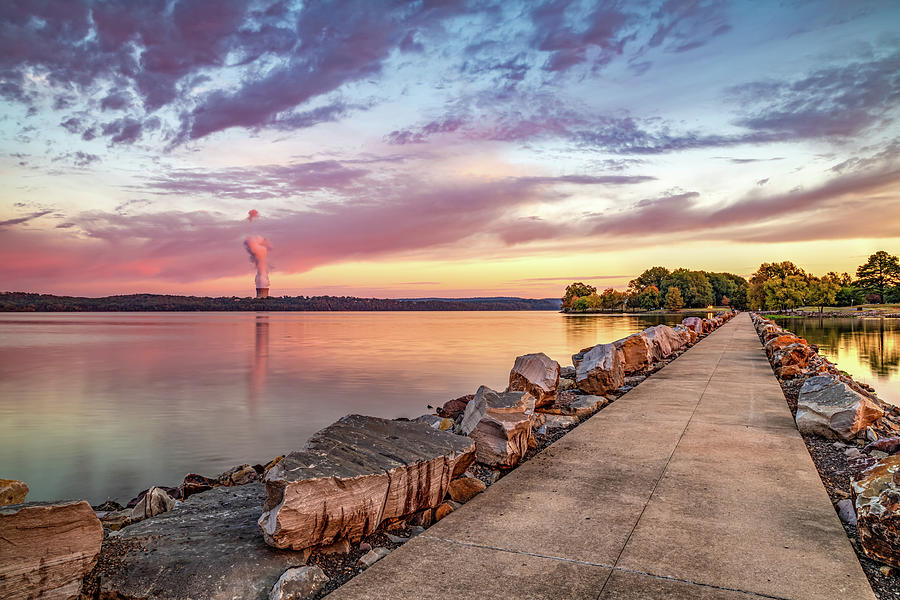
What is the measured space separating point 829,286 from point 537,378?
10382 centimetres

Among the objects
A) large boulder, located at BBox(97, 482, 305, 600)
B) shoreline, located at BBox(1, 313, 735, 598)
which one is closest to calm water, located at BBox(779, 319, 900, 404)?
shoreline, located at BBox(1, 313, 735, 598)

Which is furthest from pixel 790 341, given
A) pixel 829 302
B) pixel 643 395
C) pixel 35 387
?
pixel 829 302

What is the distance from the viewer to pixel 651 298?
15050cm

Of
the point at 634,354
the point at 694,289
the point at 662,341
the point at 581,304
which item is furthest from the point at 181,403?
the point at 581,304

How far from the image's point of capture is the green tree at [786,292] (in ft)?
278

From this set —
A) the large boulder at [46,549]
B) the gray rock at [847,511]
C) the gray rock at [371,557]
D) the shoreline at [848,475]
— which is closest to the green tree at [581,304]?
the shoreline at [848,475]

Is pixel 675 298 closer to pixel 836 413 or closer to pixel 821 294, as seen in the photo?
pixel 821 294

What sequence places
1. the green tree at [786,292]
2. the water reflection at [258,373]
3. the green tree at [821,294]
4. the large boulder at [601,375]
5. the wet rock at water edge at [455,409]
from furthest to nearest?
1. the green tree at [821,294]
2. the green tree at [786,292]
3. the water reflection at [258,373]
4. the wet rock at water edge at [455,409]
5. the large boulder at [601,375]

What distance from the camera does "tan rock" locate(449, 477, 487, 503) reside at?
200 inches

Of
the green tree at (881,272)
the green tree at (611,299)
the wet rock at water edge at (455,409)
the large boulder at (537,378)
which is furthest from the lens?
the green tree at (611,299)

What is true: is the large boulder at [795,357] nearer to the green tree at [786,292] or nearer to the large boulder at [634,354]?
the large boulder at [634,354]

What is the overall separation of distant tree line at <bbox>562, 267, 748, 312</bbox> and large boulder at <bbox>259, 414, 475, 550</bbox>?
461ft

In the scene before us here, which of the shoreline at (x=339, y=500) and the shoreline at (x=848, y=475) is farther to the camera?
the shoreline at (x=339, y=500)

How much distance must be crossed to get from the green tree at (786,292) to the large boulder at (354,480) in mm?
94026
